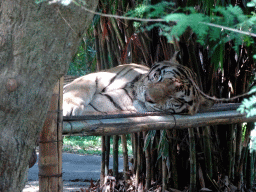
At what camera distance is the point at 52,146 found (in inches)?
66.7

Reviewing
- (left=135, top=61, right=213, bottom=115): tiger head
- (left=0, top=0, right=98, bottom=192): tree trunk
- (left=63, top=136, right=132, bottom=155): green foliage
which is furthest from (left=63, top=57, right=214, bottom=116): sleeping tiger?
(left=63, top=136, right=132, bottom=155): green foliage

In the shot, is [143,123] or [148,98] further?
[148,98]

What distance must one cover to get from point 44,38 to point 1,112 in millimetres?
260

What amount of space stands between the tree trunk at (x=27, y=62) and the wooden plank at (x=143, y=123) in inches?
27.0

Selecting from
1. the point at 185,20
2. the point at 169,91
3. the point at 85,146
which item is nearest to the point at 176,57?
the point at 169,91

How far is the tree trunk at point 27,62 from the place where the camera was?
98cm

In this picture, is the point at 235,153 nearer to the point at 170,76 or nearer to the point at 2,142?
the point at 170,76

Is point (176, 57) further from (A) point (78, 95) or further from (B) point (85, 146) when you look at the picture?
(B) point (85, 146)

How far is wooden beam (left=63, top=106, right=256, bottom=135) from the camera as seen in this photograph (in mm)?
1802

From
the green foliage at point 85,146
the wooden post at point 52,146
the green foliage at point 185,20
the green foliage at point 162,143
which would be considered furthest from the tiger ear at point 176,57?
the green foliage at point 85,146

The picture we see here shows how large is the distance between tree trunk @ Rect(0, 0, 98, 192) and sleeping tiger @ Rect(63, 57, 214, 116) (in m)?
1.10

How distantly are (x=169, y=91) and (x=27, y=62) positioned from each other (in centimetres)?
158

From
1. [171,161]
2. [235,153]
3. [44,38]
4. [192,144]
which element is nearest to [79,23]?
[44,38]

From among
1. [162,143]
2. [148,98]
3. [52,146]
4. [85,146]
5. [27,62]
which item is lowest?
[85,146]
